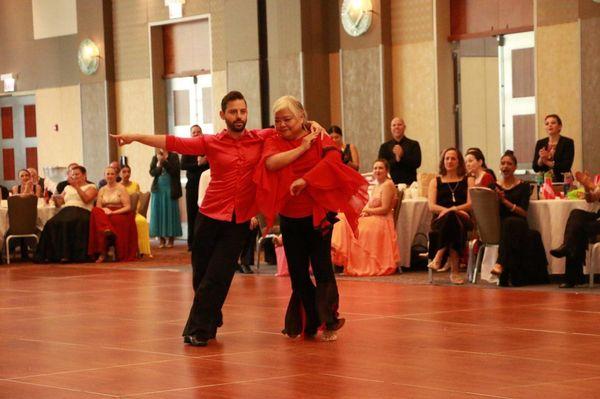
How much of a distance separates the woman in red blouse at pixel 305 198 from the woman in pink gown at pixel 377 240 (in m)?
4.47

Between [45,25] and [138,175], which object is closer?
[138,175]

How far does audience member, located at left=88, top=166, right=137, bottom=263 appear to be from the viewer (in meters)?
14.1

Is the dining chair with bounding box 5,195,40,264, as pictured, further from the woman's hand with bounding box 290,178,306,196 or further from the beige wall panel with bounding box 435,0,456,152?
the woman's hand with bounding box 290,178,306,196

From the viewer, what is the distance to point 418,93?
15102 mm

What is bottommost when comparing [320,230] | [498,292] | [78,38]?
[498,292]

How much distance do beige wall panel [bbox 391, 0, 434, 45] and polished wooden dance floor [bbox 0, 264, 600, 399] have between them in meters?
5.69

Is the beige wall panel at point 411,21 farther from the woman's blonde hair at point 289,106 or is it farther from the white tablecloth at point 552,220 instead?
the woman's blonde hair at point 289,106

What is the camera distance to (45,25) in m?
20.4

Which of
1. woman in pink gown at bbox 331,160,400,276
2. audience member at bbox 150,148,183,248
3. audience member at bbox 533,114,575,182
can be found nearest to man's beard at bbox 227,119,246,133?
woman in pink gown at bbox 331,160,400,276

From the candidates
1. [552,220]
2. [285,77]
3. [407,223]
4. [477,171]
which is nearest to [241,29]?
[285,77]

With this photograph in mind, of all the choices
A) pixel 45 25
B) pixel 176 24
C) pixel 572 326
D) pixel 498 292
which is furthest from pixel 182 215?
pixel 572 326

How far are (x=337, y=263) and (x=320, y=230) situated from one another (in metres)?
4.89

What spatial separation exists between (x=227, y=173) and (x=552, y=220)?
4058mm

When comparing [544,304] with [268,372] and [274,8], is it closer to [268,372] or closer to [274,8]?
[268,372]
